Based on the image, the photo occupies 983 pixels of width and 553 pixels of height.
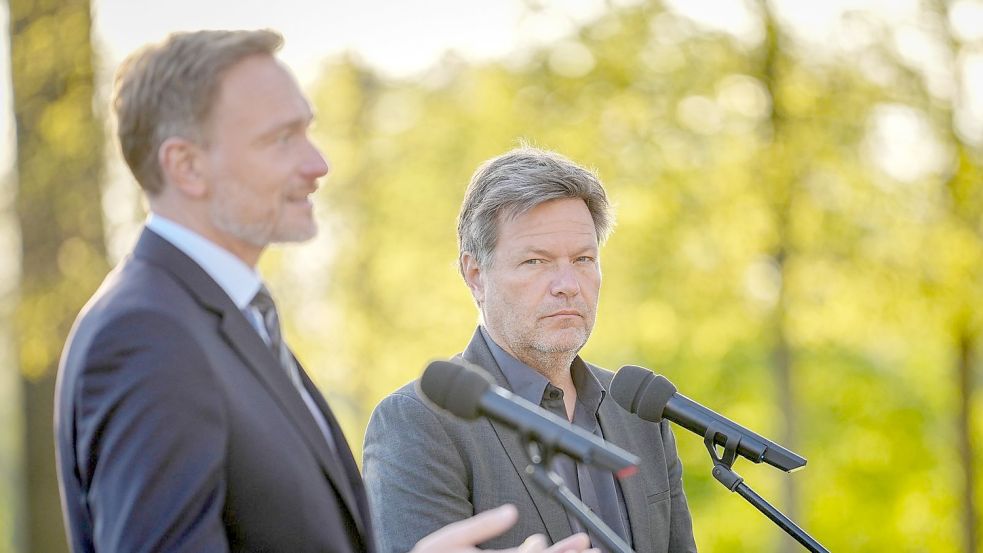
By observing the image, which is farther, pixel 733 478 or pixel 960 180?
pixel 960 180

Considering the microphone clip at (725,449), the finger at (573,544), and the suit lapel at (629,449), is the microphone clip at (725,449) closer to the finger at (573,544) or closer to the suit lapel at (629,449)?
the finger at (573,544)

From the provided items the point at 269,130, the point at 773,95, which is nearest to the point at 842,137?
the point at 773,95

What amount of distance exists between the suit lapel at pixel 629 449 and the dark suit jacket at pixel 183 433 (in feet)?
5.47

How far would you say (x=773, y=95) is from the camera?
1077cm

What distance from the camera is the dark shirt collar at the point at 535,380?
3.93 metres

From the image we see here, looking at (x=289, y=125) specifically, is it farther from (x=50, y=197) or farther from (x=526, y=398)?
(x=50, y=197)

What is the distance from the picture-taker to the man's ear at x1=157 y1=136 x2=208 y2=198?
2289mm

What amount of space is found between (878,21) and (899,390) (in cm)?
1281

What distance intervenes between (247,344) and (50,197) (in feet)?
19.8

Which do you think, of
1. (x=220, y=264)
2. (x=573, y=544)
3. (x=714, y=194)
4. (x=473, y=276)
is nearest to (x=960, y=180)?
(x=714, y=194)

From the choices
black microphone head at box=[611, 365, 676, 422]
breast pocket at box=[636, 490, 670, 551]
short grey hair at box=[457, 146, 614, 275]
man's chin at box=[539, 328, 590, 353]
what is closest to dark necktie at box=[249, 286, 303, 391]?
black microphone head at box=[611, 365, 676, 422]

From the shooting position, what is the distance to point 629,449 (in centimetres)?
406

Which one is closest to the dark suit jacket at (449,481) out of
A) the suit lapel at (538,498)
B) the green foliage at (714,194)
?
the suit lapel at (538,498)

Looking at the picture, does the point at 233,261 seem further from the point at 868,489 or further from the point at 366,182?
the point at 868,489
